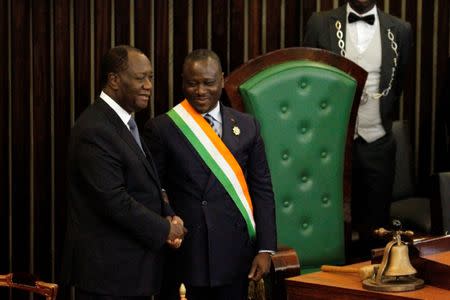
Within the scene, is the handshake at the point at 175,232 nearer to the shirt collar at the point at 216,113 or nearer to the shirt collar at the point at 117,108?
the shirt collar at the point at 117,108

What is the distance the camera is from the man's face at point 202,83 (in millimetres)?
3576

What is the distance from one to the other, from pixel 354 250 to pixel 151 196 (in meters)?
1.49

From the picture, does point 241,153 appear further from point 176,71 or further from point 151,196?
point 176,71

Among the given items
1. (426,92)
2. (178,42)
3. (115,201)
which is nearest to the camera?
(115,201)

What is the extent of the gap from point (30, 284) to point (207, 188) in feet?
2.18

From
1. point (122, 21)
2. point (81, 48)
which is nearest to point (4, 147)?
point (81, 48)

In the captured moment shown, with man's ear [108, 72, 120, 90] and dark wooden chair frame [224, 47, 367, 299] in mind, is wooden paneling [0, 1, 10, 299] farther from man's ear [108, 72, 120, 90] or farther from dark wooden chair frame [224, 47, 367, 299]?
man's ear [108, 72, 120, 90]

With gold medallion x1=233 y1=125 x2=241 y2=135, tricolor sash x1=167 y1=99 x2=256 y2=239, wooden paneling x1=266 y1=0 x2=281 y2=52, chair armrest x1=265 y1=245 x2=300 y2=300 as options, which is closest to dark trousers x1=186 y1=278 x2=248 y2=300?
chair armrest x1=265 y1=245 x2=300 y2=300

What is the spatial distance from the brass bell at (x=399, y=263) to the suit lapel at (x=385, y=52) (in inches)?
65.4

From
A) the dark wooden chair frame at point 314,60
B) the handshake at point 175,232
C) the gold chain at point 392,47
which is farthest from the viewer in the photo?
the gold chain at point 392,47

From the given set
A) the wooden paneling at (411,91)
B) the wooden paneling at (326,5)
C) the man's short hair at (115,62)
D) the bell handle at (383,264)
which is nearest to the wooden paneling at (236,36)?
the wooden paneling at (326,5)

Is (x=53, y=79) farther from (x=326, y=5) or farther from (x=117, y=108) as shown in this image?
(x=326, y=5)

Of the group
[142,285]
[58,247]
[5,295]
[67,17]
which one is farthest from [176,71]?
[142,285]

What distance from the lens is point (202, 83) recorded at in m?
3.58
